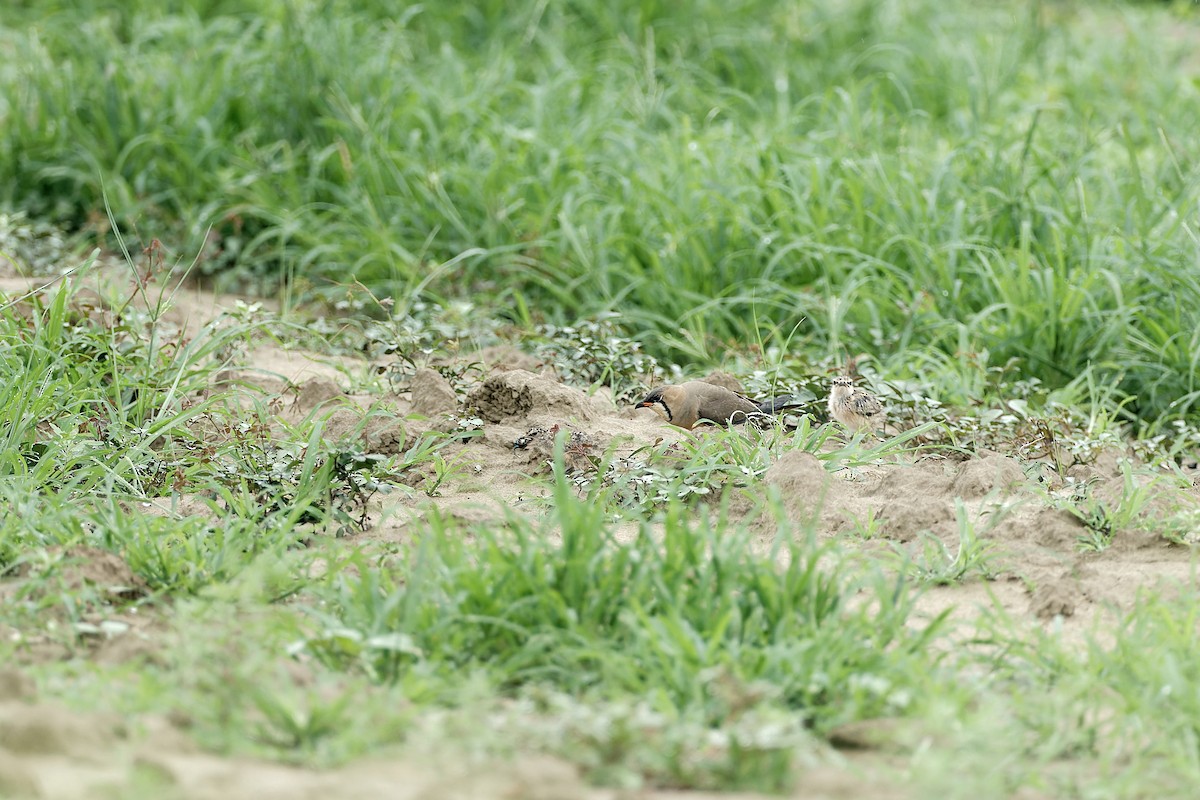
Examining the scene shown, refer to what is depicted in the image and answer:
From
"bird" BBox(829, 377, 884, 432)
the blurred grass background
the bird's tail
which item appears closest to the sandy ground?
"bird" BBox(829, 377, 884, 432)

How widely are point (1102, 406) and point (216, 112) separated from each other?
418cm

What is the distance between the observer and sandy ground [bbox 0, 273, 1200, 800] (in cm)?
228

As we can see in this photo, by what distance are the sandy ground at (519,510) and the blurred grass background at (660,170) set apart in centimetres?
68

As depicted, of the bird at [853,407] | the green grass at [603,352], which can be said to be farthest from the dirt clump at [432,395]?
the bird at [853,407]

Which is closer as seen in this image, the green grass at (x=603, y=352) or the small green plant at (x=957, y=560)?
the green grass at (x=603, y=352)

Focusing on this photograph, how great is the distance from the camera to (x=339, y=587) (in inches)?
121

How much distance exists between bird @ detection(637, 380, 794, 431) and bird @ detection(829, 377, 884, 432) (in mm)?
231

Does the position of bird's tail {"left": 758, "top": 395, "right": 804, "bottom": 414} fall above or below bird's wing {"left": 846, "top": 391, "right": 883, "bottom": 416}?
below

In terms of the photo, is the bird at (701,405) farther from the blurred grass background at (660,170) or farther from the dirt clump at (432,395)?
the dirt clump at (432,395)

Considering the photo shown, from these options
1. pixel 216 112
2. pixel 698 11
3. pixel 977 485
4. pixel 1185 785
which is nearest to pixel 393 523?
pixel 977 485

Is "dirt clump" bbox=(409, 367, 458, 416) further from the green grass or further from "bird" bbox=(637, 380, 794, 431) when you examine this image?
"bird" bbox=(637, 380, 794, 431)

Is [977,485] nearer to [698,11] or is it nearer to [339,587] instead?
[339,587]

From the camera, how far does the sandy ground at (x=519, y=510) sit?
2.28 metres

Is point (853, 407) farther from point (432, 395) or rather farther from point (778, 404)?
point (432, 395)
